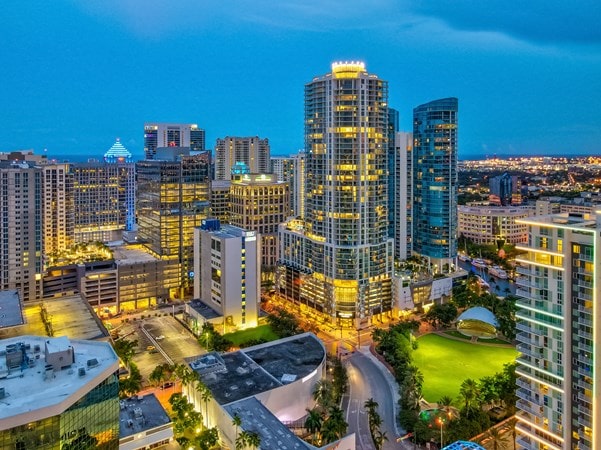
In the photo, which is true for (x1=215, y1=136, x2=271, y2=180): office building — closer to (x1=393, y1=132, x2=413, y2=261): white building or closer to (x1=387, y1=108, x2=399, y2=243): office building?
(x1=387, y1=108, x2=399, y2=243): office building

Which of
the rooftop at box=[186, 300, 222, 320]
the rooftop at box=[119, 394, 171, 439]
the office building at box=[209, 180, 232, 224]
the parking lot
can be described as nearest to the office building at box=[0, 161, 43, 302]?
the parking lot

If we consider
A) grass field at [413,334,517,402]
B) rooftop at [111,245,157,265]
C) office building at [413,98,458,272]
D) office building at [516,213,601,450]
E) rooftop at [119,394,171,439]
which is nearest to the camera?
office building at [516,213,601,450]

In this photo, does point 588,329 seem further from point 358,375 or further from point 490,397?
point 358,375

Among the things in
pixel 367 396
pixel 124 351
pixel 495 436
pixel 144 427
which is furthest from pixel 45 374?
pixel 495 436

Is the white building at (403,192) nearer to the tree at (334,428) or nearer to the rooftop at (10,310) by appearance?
the tree at (334,428)

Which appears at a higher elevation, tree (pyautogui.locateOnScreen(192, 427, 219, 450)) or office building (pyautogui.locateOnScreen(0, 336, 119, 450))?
office building (pyautogui.locateOnScreen(0, 336, 119, 450))

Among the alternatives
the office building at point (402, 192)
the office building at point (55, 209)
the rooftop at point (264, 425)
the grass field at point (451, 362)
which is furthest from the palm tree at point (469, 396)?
the office building at point (55, 209)
